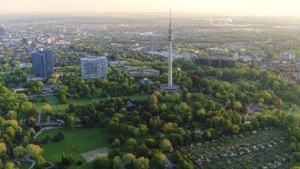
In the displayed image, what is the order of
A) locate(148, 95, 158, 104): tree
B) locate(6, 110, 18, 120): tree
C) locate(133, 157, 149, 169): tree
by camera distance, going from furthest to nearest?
locate(148, 95, 158, 104): tree → locate(6, 110, 18, 120): tree → locate(133, 157, 149, 169): tree

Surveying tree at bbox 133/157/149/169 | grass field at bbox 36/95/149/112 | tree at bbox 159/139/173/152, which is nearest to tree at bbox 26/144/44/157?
tree at bbox 133/157/149/169

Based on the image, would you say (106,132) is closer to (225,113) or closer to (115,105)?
(115,105)

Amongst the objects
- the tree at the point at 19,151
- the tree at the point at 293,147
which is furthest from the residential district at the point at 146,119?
the tree at the point at 293,147

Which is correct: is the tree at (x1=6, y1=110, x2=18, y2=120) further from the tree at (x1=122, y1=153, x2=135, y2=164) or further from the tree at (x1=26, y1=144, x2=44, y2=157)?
the tree at (x1=122, y1=153, x2=135, y2=164)

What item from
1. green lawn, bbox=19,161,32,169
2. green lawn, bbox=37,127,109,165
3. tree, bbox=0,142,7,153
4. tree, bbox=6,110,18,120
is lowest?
green lawn, bbox=19,161,32,169

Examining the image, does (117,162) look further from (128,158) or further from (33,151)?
(33,151)
